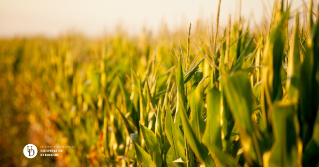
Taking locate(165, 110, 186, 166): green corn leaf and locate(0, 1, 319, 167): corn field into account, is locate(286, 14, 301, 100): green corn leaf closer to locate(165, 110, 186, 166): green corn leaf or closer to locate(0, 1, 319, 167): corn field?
locate(0, 1, 319, 167): corn field

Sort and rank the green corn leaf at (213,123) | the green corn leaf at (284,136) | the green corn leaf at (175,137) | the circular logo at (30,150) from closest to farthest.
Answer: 1. the green corn leaf at (284,136)
2. the green corn leaf at (213,123)
3. the green corn leaf at (175,137)
4. the circular logo at (30,150)

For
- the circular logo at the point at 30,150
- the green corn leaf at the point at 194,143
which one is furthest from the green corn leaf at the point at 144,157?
the circular logo at the point at 30,150

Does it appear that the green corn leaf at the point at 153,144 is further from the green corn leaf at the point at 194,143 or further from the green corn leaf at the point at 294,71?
the green corn leaf at the point at 294,71

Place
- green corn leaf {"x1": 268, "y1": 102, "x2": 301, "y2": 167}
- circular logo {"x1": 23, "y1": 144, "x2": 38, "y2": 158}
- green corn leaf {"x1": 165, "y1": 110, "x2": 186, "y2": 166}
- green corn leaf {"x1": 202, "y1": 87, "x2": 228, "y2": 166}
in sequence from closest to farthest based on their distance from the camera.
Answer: green corn leaf {"x1": 268, "y1": 102, "x2": 301, "y2": 167}, green corn leaf {"x1": 202, "y1": 87, "x2": 228, "y2": 166}, green corn leaf {"x1": 165, "y1": 110, "x2": 186, "y2": 166}, circular logo {"x1": 23, "y1": 144, "x2": 38, "y2": 158}

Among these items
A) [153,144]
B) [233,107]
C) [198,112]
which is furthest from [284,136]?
[153,144]

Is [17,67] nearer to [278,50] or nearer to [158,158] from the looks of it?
[158,158]

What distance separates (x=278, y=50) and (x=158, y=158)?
20.8 inches

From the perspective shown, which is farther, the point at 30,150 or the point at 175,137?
the point at 30,150

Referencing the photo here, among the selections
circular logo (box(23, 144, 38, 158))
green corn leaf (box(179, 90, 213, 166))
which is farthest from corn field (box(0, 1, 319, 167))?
circular logo (box(23, 144, 38, 158))

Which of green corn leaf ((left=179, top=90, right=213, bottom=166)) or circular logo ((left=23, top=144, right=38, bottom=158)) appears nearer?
green corn leaf ((left=179, top=90, right=213, bottom=166))

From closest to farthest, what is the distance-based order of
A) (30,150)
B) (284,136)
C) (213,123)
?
1. (284,136)
2. (213,123)
3. (30,150)

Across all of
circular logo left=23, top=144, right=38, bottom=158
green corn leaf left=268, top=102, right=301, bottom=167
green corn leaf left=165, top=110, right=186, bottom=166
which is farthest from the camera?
circular logo left=23, top=144, right=38, bottom=158

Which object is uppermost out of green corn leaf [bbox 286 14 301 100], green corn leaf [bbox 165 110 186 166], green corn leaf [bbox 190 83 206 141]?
green corn leaf [bbox 286 14 301 100]

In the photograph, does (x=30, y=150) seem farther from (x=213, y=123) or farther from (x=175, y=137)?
(x=213, y=123)
